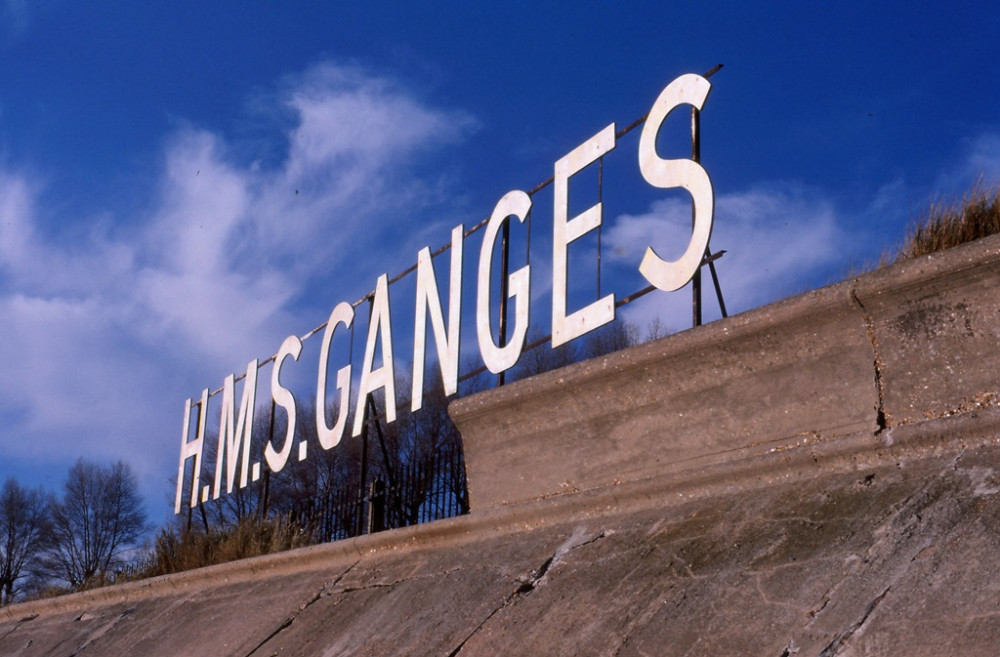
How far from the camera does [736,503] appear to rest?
3.34 metres

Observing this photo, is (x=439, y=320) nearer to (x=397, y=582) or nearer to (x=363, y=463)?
(x=363, y=463)

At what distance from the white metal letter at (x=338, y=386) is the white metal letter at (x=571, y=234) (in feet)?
8.79

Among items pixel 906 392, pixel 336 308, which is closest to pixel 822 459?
pixel 906 392

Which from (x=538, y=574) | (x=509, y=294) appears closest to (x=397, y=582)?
(x=538, y=574)

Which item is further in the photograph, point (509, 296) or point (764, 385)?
point (509, 296)

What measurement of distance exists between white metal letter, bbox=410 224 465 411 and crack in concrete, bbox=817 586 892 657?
435 cm

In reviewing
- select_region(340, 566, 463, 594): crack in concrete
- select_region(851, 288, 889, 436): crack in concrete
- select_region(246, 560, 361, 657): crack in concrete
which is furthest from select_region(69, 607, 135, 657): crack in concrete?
select_region(851, 288, 889, 436): crack in concrete

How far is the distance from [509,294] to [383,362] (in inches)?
72.1

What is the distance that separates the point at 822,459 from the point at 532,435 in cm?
145

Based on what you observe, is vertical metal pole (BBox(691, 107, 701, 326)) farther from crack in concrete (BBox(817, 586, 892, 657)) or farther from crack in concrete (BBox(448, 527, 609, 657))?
crack in concrete (BBox(817, 586, 892, 657))

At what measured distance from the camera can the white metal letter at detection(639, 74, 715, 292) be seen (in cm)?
473

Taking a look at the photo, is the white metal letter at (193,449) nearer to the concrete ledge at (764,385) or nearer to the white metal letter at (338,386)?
the white metal letter at (338,386)

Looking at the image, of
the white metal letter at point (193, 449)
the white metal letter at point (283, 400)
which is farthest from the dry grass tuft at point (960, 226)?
the white metal letter at point (193, 449)

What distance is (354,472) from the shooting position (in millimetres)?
11547
